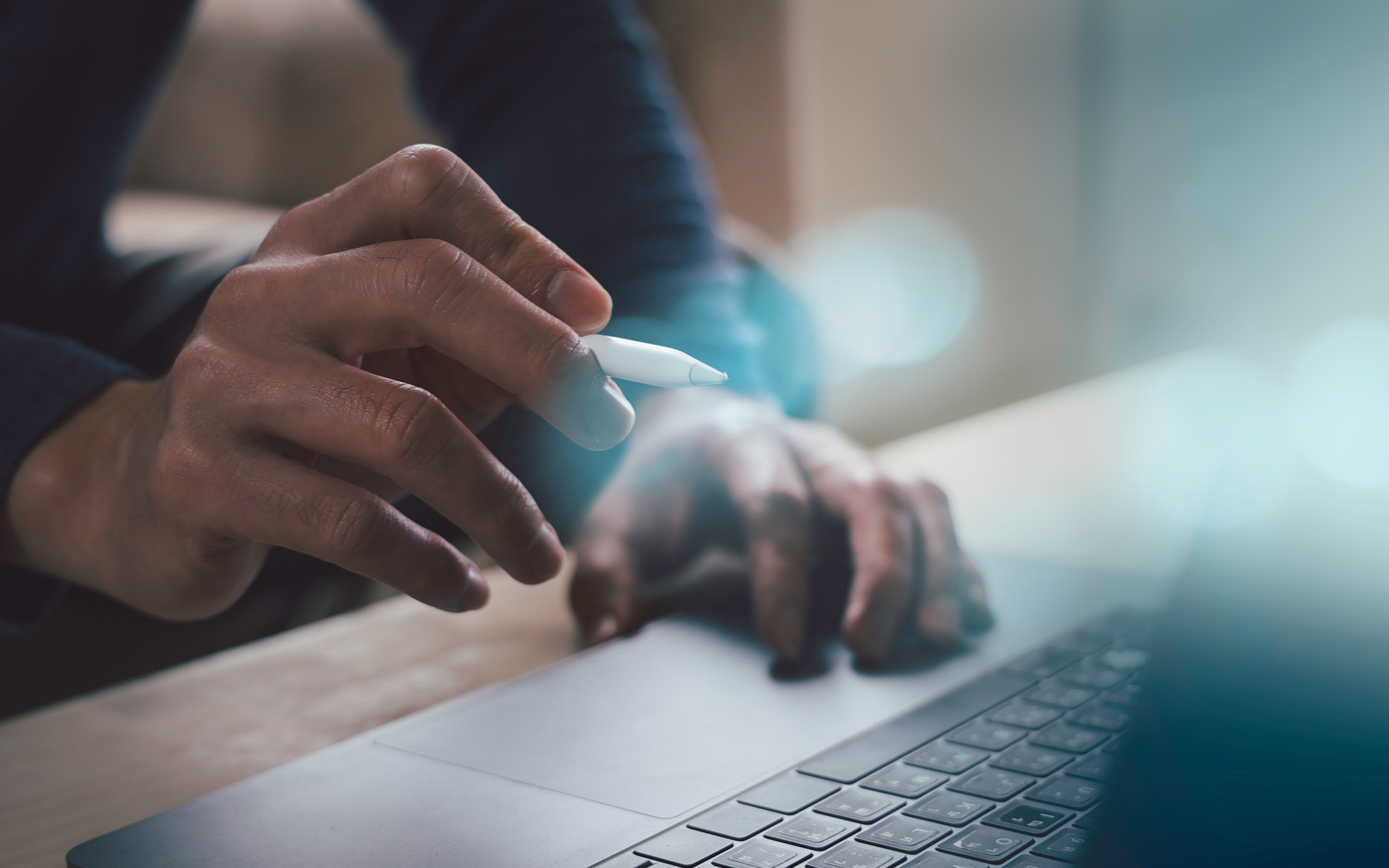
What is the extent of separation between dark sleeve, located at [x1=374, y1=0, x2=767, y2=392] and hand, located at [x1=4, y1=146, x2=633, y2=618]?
226mm

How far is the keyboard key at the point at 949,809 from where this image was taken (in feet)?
0.75

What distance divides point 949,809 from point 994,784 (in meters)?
0.02

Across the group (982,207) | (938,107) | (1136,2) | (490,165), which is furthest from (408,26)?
(1136,2)

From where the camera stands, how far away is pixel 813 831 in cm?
23

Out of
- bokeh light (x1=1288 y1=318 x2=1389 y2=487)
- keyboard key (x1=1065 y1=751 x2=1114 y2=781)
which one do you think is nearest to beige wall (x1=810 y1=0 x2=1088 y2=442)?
bokeh light (x1=1288 y1=318 x2=1389 y2=487)

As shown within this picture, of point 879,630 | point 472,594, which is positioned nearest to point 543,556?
point 472,594

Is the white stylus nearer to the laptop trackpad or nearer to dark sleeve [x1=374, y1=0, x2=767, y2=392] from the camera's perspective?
the laptop trackpad

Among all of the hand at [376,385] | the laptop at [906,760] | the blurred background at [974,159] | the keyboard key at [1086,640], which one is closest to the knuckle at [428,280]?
the hand at [376,385]

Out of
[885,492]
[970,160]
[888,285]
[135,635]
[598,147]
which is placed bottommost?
[135,635]

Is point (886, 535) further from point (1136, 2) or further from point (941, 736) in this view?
point (1136, 2)

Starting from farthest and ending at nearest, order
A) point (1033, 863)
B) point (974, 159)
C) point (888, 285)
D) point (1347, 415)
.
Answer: point (974, 159)
point (888, 285)
point (1347, 415)
point (1033, 863)

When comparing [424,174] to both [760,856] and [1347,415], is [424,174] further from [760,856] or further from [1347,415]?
[1347,415]

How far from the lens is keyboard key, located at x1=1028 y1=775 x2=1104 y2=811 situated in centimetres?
23

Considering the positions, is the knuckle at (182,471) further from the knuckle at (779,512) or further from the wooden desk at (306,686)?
the knuckle at (779,512)
